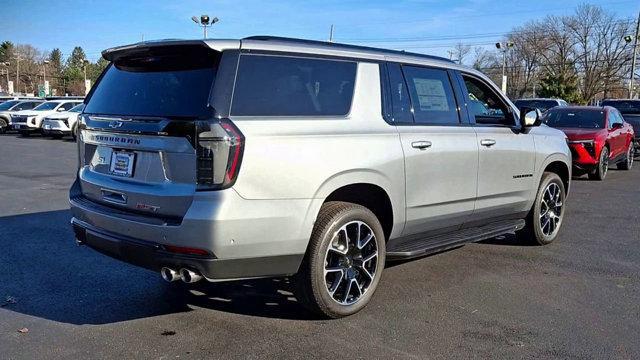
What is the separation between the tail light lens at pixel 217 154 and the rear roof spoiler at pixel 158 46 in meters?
0.52

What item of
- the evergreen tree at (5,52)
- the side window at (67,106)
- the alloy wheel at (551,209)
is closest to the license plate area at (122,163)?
the alloy wheel at (551,209)

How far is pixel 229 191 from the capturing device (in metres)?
3.53

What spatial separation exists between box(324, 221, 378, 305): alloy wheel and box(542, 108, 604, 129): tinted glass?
10340mm

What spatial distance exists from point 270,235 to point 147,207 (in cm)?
82

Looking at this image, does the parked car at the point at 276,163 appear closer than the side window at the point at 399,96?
Yes

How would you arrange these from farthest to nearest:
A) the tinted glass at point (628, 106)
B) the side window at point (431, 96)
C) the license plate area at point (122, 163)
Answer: the tinted glass at point (628, 106) < the side window at point (431, 96) < the license plate area at point (122, 163)

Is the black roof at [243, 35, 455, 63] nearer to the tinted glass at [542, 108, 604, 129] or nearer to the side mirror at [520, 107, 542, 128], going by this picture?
the side mirror at [520, 107, 542, 128]

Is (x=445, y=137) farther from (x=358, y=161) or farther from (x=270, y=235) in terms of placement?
(x=270, y=235)

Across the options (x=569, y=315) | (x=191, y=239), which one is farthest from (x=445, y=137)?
(x=191, y=239)

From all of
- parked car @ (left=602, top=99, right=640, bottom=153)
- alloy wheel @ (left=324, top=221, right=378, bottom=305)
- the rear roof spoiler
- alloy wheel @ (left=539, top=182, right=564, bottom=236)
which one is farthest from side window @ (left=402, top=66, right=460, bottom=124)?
parked car @ (left=602, top=99, right=640, bottom=153)

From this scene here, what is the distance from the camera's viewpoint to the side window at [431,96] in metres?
4.91

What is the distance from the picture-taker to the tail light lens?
3.52 meters

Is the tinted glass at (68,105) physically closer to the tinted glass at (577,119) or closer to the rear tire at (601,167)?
the tinted glass at (577,119)

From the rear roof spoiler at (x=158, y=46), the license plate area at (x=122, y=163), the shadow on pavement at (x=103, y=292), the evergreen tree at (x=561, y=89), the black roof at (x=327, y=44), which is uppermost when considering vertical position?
the evergreen tree at (x=561, y=89)
